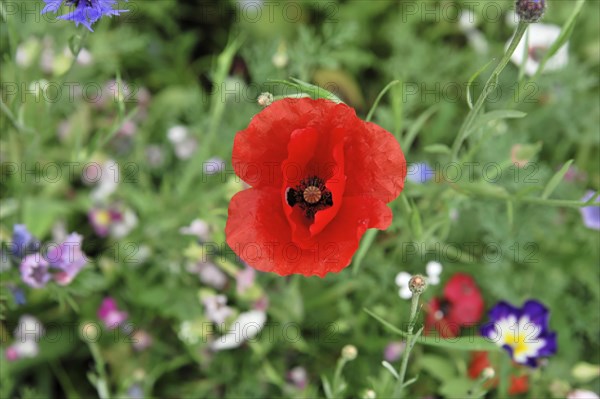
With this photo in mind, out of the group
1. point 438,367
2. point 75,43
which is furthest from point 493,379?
point 75,43

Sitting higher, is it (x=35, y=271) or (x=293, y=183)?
(x=293, y=183)

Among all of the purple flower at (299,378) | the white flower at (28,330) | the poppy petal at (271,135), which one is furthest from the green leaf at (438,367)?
the white flower at (28,330)

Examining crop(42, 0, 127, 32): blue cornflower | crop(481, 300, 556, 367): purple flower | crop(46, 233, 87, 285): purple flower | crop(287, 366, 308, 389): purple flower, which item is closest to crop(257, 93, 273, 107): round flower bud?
crop(42, 0, 127, 32): blue cornflower

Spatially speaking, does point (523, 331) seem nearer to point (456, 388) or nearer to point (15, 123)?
point (456, 388)

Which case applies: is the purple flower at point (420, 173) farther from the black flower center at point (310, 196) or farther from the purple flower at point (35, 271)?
the purple flower at point (35, 271)

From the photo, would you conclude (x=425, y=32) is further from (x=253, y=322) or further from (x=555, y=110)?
(x=253, y=322)
